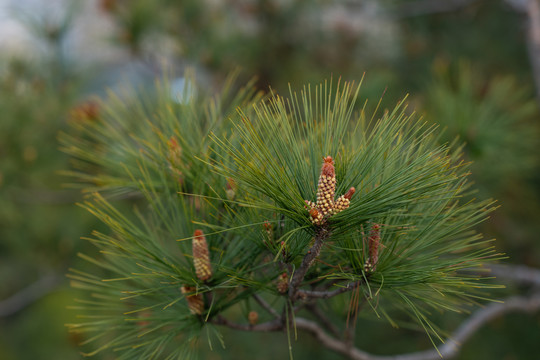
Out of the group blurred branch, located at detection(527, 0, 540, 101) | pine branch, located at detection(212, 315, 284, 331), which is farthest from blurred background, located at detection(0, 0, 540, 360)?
pine branch, located at detection(212, 315, 284, 331)

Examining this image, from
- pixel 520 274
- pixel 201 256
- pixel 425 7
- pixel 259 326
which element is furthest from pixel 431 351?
pixel 425 7

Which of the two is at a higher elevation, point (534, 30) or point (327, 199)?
point (534, 30)

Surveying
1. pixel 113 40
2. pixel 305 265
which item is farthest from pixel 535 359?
pixel 113 40

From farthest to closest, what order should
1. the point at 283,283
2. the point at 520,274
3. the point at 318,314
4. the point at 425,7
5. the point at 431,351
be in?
the point at 425,7, the point at 520,274, the point at 431,351, the point at 318,314, the point at 283,283

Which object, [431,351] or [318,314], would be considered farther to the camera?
[431,351]

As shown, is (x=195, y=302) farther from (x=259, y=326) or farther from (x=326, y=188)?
(x=326, y=188)

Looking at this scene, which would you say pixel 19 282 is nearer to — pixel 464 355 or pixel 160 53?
pixel 160 53
